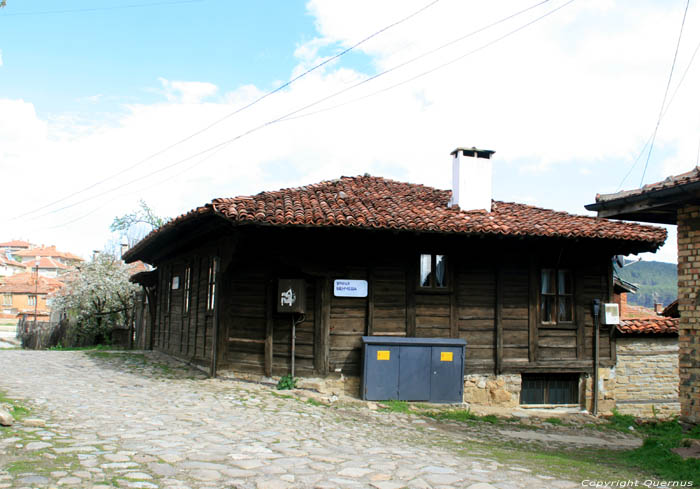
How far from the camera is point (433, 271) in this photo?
12469 millimetres


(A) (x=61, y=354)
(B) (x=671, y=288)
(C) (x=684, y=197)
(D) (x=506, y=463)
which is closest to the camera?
(D) (x=506, y=463)

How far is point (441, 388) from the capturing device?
11328 mm

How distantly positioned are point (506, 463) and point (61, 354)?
47.9 feet

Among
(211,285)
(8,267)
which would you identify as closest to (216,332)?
(211,285)

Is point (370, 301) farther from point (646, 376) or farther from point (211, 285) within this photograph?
point (646, 376)

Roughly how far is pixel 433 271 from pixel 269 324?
3.49m

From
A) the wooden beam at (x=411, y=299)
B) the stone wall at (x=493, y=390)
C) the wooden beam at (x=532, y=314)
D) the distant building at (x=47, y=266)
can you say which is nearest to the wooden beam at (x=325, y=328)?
the wooden beam at (x=411, y=299)

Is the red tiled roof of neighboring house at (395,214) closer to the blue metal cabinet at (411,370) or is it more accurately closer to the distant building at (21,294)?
the blue metal cabinet at (411,370)

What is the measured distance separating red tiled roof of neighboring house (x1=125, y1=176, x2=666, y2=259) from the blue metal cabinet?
2153 mm

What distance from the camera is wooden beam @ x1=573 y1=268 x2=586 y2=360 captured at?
43.8 feet

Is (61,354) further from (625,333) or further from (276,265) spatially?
(625,333)

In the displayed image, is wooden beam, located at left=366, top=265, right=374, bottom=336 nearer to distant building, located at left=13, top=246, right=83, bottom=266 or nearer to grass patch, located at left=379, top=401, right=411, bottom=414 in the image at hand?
grass patch, located at left=379, top=401, right=411, bottom=414

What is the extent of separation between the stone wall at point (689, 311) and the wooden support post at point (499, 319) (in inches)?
196

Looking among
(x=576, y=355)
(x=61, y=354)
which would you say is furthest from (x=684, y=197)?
(x=61, y=354)
